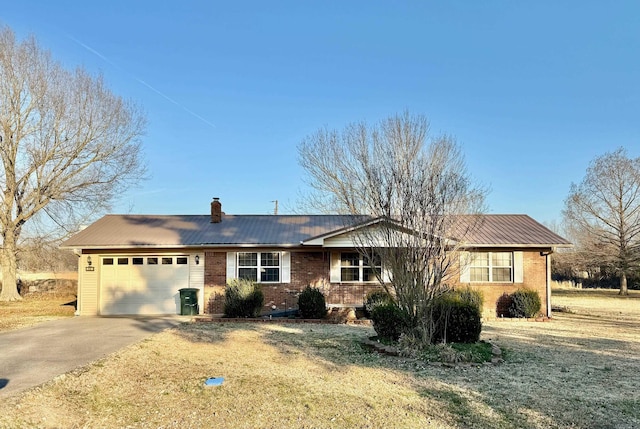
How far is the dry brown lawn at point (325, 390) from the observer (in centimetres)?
543

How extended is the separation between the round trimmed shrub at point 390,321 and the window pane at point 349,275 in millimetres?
6813

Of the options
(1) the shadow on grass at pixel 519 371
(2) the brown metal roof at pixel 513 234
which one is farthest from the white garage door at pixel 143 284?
(2) the brown metal roof at pixel 513 234

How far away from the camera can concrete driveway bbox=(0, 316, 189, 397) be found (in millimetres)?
7488

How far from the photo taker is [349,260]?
1733 cm

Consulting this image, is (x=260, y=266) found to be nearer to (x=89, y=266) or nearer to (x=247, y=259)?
(x=247, y=259)

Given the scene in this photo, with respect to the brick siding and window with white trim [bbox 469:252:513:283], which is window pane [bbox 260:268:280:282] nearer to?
the brick siding

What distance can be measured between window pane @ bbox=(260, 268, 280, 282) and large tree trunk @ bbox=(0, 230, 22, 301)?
14.8 metres

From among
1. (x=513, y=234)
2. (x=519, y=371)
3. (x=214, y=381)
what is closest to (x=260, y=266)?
(x=513, y=234)

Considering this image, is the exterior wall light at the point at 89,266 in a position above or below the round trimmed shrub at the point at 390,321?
above

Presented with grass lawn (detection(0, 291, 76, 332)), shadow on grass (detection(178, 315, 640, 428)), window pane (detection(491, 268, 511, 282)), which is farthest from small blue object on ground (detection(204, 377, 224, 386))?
window pane (detection(491, 268, 511, 282))

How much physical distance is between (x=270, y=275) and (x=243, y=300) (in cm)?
213

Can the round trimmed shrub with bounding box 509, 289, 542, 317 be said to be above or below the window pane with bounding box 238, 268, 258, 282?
below

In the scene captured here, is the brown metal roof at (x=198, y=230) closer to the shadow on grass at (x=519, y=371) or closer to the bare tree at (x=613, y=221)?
the shadow on grass at (x=519, y=371)

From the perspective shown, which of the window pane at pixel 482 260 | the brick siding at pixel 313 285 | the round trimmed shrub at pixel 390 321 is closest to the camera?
the round trimmed shrub at pixel 390 321
